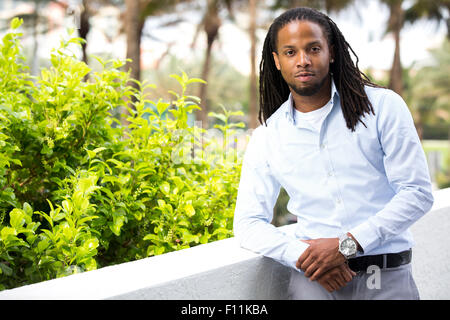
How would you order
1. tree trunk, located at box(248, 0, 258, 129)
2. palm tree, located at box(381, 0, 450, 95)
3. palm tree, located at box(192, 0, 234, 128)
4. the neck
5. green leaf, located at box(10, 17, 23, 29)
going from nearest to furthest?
the neck → green leaf, located at box(10, 17, 23, 29) → tree trunk, located at box(248, 0, 258, 129) → palm tree, located at box(381, 0, 450, 95) → palm tree, located at box(192, 0, 234, 128)

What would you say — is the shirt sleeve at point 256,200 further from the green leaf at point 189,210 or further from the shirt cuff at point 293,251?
the green leaf at point 189,210

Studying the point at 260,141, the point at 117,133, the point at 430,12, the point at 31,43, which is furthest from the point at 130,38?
the point at 31,43

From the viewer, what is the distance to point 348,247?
1.92m

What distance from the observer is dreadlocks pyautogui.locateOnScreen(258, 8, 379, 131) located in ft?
6.67

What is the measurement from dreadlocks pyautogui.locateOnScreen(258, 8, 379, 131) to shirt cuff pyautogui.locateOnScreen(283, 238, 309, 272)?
504mm

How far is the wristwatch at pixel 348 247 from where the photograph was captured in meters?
1.92

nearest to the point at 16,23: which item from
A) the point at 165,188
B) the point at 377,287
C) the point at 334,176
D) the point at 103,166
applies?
the point at 103,166

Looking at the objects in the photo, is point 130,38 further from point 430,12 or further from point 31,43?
point 31,43

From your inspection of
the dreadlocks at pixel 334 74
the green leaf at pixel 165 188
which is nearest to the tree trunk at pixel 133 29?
the green leaf at pixel 165 188

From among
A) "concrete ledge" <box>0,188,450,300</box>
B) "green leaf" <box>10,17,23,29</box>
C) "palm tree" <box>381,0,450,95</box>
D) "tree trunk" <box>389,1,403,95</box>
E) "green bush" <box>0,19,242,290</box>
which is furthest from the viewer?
"palm tree" <box>381,0,450,95</box>

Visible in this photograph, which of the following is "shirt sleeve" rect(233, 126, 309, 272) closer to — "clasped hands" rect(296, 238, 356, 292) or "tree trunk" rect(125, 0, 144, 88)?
"clasped hands" rect(296, 238, 356, 292)

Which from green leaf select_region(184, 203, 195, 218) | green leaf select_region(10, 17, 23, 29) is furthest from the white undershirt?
green leaf select_region(10, 17, 23, 29)

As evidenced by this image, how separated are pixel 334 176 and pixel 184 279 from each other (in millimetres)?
710
